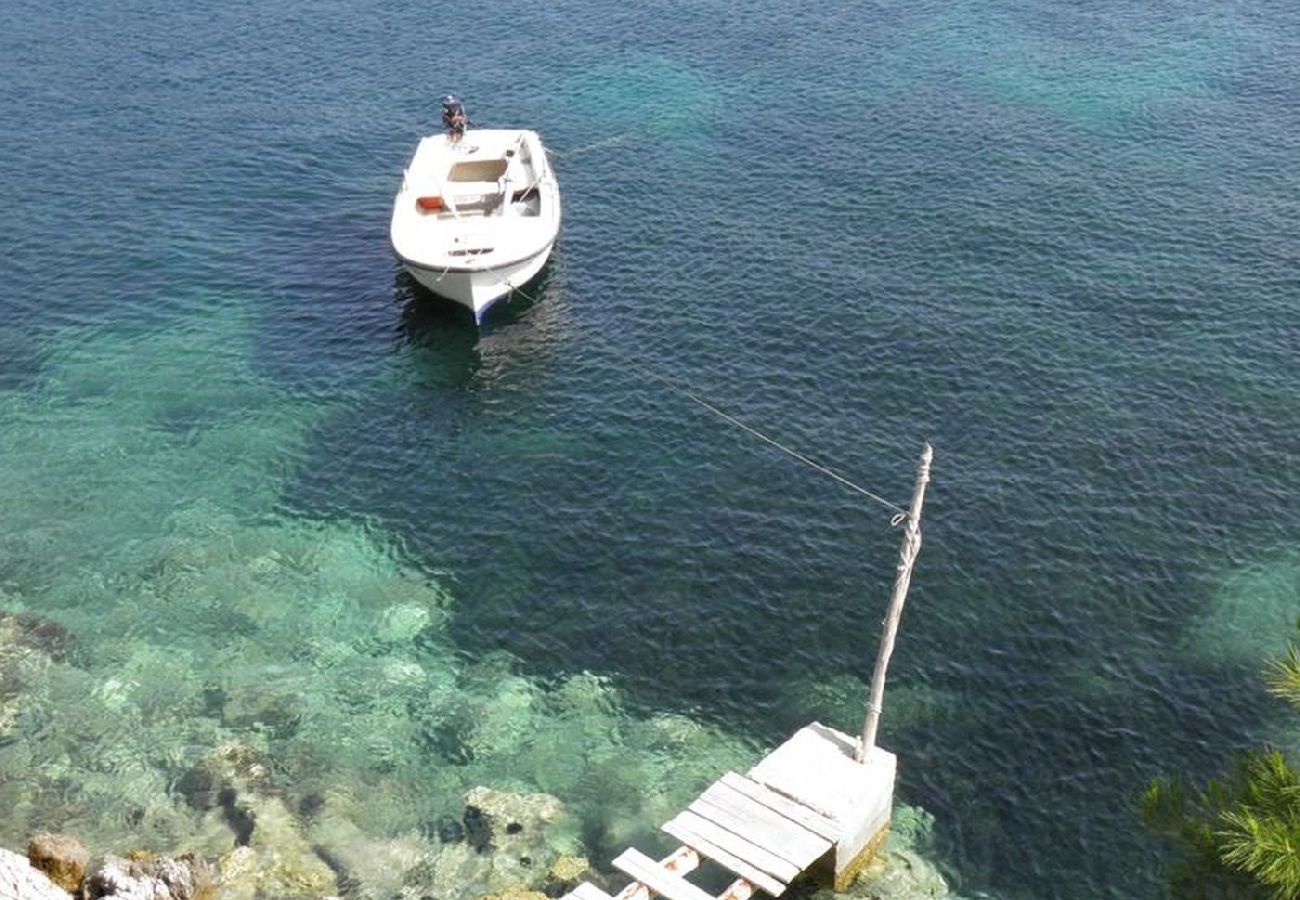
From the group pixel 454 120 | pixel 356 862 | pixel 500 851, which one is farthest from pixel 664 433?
pixel 454 120

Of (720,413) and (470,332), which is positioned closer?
(720,413)

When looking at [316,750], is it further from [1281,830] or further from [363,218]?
[363,218]

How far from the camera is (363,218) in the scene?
7681 centimetres

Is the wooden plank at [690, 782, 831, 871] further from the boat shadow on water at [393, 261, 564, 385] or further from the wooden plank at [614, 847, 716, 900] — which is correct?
the boat shadow on water at [393, 261, 564, 385]

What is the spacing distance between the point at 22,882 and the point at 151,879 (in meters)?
3.36

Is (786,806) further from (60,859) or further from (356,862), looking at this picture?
(60,859)

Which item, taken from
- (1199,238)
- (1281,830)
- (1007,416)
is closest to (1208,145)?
(1199,238)

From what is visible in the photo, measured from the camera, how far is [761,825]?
36.4m

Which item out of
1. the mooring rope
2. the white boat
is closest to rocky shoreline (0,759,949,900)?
the mooring rope

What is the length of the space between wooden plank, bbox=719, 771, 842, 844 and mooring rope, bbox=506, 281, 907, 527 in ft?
49.5

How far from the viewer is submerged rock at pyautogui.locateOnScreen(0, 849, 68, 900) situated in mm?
33594

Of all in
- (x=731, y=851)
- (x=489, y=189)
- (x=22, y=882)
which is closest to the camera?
(x=22, y=882)

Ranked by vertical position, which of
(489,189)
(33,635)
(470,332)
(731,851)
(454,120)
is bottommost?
(33,635)

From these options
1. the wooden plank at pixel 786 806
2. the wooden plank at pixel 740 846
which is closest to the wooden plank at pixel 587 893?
the wooden plank at pixel 740 846
